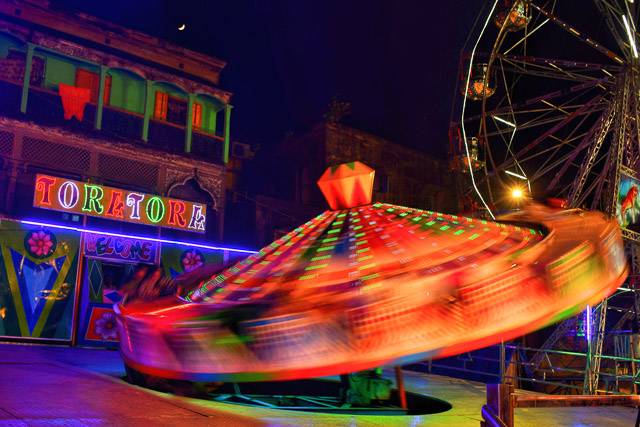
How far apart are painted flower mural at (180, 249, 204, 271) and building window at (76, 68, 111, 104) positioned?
5.30 m

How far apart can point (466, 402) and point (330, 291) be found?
366 cm

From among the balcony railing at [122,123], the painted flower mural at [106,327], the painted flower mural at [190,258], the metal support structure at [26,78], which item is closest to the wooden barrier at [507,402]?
the painted flower mural at [106,327]

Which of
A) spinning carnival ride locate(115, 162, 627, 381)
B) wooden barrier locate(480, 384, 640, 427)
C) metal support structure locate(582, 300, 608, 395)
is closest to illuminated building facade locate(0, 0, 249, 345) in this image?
spinning carnival ride locate(115, 162, 627, 381)

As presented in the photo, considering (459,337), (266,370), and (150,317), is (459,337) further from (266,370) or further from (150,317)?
(150,317)

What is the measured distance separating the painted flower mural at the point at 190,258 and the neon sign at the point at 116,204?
2.34 ft

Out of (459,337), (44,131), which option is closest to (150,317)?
(459,337)

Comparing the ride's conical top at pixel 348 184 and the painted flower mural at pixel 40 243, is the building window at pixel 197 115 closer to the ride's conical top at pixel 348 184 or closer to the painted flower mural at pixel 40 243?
the painted flower mural at pixel 40 243

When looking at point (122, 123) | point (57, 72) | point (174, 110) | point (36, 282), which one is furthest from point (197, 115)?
point (36, 282)

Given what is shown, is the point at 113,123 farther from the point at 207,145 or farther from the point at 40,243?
the point at 40,243

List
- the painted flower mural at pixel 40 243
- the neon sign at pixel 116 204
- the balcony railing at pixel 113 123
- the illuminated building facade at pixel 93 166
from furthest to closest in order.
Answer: the balcony railing at pixel 113 123 < the neon sign at pixel 116 204 < the illuminated building facade at pixel 93 166 < the painted flower mural at pixel 40 243

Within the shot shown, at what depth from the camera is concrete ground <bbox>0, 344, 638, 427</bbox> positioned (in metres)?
3.18

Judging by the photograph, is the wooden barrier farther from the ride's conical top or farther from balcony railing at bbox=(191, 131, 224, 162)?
balcony railing at bbox=(191, 131, 224, 162)

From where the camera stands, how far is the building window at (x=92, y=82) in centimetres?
1552

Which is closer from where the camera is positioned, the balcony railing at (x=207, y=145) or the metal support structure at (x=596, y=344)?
the metal support structure at (x=596, y=344)
